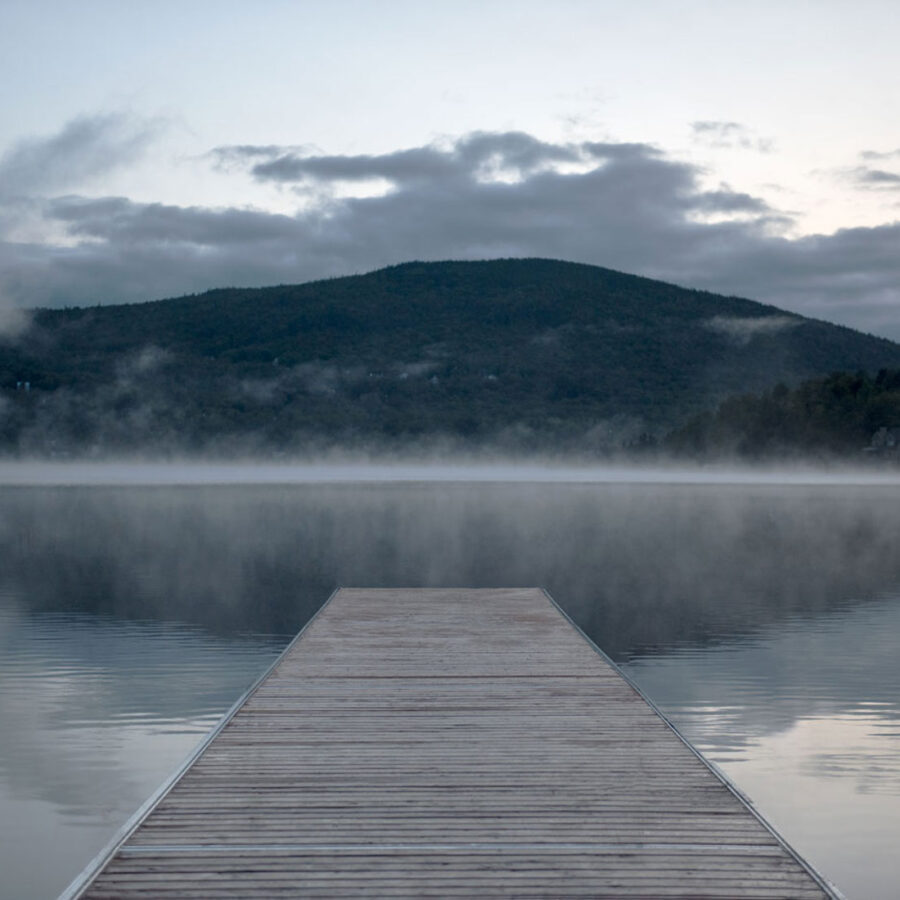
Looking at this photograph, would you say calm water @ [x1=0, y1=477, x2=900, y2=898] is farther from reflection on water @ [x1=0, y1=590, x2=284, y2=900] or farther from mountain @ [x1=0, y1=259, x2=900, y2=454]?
mountain @ [x1=0, y1=259, x2=900, y2=454]

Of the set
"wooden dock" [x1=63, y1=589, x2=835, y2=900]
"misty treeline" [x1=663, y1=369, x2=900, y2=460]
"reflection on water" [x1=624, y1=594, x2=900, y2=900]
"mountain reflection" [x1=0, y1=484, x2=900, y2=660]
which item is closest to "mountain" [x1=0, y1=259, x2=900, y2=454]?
"misty treeline" [x1=663, y1=369, x2=900, y2=460]

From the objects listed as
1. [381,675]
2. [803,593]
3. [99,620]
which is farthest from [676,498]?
[381,675]

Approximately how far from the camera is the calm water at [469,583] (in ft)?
21.4

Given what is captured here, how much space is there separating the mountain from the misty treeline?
7904 millimetres

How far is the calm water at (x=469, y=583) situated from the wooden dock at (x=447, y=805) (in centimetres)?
91

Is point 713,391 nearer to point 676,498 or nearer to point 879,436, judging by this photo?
point 879,436

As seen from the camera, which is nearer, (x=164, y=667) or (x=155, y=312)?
(x=164, y=667)

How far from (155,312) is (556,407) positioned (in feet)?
106

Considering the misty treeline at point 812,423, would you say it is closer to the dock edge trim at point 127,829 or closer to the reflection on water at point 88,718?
the reflection on water at point 88,718

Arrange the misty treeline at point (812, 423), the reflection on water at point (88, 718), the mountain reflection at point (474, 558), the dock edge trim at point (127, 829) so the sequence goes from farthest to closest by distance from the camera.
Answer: the misty treeline at point (812, 423) < the mountain reflection at point (474, 558) < the reflection on water at point (88, 718) < the dock edge trim at point (127, 829)

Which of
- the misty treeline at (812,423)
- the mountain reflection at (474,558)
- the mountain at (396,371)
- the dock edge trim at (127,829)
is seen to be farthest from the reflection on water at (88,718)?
the mountain at (396,371)

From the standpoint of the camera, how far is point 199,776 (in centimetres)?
534

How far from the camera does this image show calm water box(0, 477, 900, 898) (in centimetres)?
→ 651

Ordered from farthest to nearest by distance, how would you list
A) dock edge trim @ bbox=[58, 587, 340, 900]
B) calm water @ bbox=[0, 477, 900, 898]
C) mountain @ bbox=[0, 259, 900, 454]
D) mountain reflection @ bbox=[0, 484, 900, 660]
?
mountain @ bbox=[0, 259, 900, 454], mountain reflection @ bbox=[0, 484, 900, 660], calm water @ bbox=[0, 477, 900, 898], dock edge trim @ bbox=[58, 587, 340, 900]
